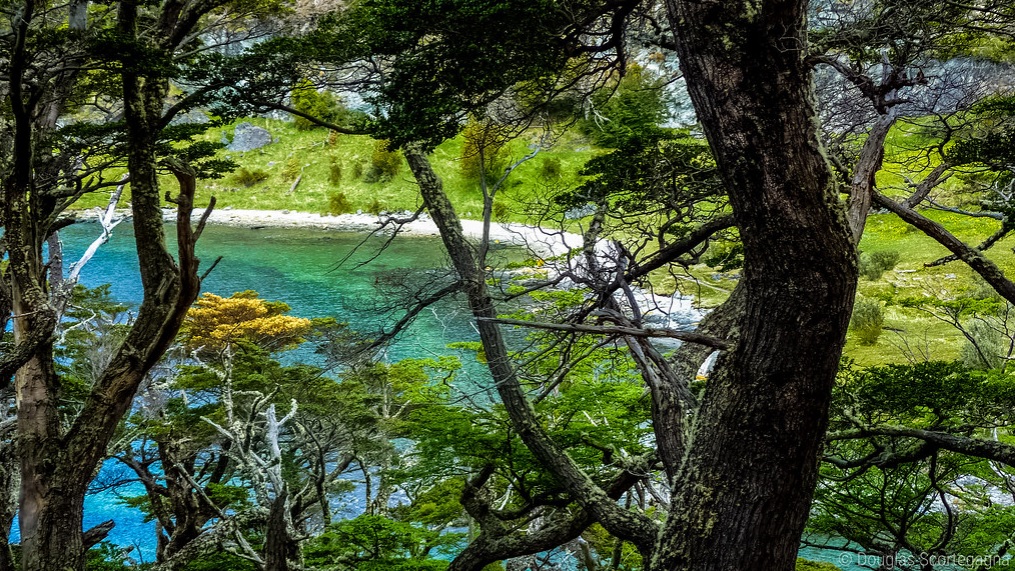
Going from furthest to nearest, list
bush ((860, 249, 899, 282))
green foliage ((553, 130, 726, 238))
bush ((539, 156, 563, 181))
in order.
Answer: bush ((539, 156, 563, 181)) < bush ((860, 249, 899, 282)) < green foliage ((553, 130, 726, 238))

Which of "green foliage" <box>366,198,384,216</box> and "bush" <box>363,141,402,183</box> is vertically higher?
"bush" <box>363,141,402,183</box>

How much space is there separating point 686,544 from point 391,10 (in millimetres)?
2337

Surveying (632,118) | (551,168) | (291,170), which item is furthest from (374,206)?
(632,118)

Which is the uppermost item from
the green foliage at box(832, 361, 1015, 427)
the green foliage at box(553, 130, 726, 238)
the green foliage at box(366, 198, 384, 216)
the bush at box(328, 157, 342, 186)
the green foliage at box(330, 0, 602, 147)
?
the bush at box(328, 157, 342, 186)

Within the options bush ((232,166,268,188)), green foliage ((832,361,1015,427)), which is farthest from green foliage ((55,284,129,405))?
bush ((232,166,268,188))

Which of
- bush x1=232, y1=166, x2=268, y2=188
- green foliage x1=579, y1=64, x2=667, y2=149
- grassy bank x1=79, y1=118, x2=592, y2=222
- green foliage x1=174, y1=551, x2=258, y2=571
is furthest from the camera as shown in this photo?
bush x1=232, y1=166, x2=268, y2=188

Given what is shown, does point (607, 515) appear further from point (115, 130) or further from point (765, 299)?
point (115, 130)

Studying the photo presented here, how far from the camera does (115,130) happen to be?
461 centimetres

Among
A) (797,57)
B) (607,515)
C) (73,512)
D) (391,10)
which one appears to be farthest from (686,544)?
(73,512)

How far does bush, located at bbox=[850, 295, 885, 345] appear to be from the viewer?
484 inches

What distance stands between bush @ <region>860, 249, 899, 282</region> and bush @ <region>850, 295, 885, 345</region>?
3.07 meters

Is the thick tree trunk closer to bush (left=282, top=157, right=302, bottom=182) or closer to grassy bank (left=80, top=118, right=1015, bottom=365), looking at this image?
grassy bank (left=80, top=118, right=1015, bottom=365)

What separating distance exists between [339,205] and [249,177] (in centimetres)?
427

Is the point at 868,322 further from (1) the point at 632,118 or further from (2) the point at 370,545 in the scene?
(2) the point at 370,545
